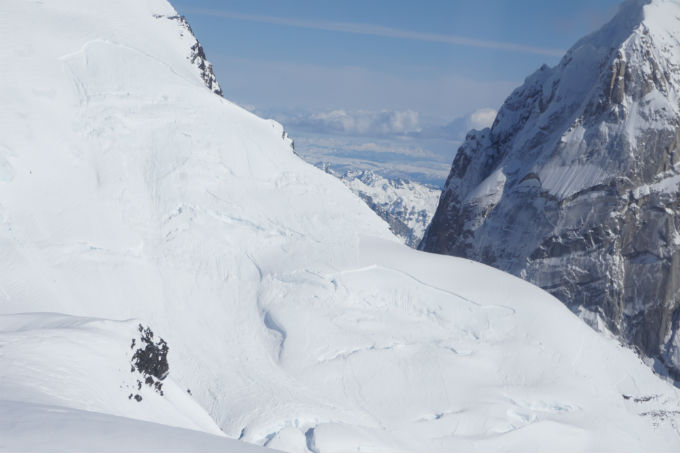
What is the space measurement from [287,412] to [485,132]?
85598mm

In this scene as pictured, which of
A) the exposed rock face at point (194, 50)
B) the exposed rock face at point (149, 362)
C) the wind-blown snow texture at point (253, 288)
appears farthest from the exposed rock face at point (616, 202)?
the exposed rock face at point (149, 362)

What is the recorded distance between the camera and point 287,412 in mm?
27125

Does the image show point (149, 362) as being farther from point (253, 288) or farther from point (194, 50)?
point (194, 50)

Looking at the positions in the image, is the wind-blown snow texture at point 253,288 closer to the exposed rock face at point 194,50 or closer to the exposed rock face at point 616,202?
the exposed rock face at point 194,50

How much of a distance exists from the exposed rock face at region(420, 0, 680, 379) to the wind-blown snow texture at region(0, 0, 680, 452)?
42.2 m

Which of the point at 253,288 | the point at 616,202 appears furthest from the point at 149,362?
the point at 616,202

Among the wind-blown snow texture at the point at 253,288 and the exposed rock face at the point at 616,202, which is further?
the exposed rock face at the point at 616,202

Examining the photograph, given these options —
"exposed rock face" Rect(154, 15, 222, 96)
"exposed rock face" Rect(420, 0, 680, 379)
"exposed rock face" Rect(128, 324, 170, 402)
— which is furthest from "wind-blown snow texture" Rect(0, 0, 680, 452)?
"exposed rock face" Rect(420, 0, 680, 379)

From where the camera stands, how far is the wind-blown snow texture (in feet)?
A: 93.2

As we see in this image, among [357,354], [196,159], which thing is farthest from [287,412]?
[196,159]

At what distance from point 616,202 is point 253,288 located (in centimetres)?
5939

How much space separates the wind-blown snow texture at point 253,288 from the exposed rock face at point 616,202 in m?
42.2

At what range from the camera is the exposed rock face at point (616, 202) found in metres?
73.4

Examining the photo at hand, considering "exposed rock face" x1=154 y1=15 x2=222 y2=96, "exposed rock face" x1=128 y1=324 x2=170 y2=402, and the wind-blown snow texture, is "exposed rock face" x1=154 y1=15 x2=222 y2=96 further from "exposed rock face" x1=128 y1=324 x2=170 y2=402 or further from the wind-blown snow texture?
"exposed rock face" x1=128 y1=324 x2=170 y2=402
